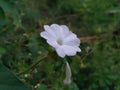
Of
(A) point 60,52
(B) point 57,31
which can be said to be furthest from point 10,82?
(B) point 57,31

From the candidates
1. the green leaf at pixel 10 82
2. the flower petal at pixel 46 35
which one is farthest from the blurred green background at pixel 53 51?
the green leaf at pixel 10 82

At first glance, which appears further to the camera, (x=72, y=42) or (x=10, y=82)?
(x=72, y=42)

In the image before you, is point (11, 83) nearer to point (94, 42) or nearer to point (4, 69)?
point (4, 69)

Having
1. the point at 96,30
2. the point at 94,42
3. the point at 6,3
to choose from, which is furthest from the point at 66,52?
the point at 96,30

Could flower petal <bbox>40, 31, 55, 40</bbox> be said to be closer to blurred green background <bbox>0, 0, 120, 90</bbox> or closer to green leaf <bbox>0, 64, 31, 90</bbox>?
blurred green background <bbox>0, 0, 120, 90</bbox>

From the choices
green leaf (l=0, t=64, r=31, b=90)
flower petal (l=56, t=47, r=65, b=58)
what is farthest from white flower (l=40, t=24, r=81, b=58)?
green leaf (l=0, t=64, r=31, b=90)

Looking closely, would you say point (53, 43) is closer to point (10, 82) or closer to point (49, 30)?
point (49, 30)
